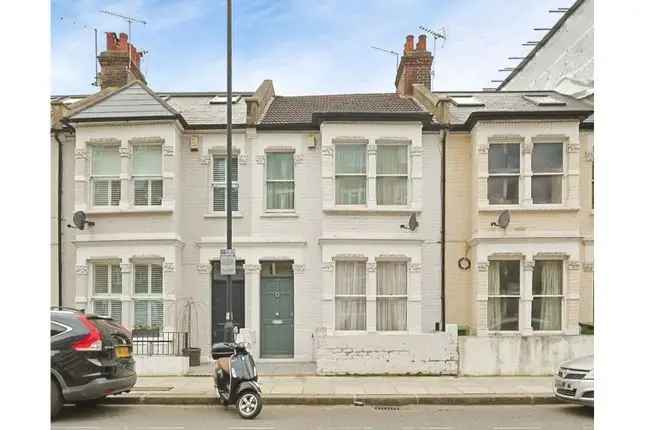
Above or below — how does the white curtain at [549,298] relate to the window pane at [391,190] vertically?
below

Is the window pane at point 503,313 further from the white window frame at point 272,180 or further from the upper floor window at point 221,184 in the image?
the upper floor window at point 221,184

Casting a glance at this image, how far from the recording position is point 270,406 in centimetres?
937

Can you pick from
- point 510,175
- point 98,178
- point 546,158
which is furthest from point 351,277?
point 98,178

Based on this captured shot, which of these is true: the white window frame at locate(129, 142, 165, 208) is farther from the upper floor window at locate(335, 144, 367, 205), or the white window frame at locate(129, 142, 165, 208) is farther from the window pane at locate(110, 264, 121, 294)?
the upper floor window at locate(335, 144, 367, 205)

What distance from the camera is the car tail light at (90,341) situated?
315 inches

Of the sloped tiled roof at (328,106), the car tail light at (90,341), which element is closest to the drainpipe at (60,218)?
the sloped tiled roof at (328,106)

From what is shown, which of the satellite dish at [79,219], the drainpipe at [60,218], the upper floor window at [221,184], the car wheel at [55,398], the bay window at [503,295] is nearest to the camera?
the car wheel at [55,398]

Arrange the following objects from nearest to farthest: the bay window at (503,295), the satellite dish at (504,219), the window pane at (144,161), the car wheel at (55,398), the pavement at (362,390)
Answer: the car wheel at (55,398) → the pavement at (362,390) → the satellite dish at (504,219) → the bay window at (503,295) → the window pane at (144,161)

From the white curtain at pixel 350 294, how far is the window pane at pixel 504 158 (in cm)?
373

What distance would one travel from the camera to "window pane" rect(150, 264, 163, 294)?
13.1 m

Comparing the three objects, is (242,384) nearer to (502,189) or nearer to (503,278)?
(503,278)

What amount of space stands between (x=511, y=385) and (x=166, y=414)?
20.1ft

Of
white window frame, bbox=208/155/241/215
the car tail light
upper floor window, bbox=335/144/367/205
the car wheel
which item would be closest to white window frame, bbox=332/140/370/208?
upper floor window, bbox=335/144/367/205
